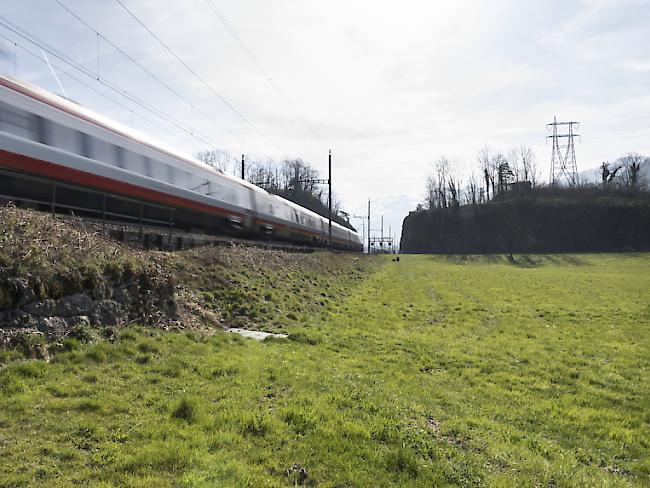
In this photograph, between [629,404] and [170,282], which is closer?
[629,404]

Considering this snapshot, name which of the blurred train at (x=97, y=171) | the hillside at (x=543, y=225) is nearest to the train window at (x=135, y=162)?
the blurred train at (x=97, y=171)

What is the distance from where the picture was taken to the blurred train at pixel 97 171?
33.7ft

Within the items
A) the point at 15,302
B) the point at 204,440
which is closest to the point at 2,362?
the point at 15,302

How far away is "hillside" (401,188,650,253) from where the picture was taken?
282ft

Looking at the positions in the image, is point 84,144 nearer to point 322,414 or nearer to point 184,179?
point 184,179

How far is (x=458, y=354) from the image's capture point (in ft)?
33.6

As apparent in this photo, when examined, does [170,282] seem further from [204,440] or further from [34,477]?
[34,477]

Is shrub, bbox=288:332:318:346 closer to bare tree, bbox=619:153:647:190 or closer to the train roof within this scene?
the train roof

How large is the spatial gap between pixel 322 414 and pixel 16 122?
989 cm

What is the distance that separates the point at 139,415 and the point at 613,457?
231 inches

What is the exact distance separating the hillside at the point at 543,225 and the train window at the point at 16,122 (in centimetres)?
8337

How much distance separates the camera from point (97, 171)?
41.1ft

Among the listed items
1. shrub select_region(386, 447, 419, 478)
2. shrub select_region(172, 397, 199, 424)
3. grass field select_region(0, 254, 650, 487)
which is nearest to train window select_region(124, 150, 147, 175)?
grass field select_region(0, 254, 650, 487)

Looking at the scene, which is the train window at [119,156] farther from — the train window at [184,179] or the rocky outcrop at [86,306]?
the rocky outcrop at [86,306]
